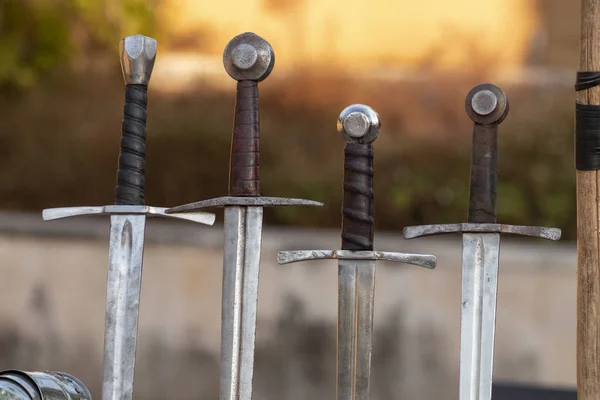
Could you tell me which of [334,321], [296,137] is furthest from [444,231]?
[296,137]

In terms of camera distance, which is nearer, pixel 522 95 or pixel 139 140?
pixel 139 140

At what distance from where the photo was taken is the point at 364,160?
4.97 feet

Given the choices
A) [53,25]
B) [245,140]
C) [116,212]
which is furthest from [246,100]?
[53,25]

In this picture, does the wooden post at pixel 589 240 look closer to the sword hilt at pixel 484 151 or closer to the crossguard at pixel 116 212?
the sword hilt at pixel 484 151

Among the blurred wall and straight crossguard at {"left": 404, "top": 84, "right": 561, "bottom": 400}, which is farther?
the blurred wall

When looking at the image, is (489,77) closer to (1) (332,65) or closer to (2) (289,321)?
(1) (332,65)

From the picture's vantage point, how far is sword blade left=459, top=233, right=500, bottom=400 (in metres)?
1.50

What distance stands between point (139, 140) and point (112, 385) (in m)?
0.42

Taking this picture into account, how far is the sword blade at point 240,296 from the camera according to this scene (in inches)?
59.1

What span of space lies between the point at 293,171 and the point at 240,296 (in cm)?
292

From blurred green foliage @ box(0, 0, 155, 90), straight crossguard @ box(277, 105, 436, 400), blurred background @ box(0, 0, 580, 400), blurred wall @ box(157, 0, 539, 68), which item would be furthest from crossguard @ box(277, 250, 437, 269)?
blurred green foliage @ box(0, 0, 155, 90)

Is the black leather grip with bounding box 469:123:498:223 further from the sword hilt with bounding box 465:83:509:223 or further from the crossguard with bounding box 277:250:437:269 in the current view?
the crossguard with bounding box 277:250:437:269

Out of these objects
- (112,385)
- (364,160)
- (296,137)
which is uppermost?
(296,137)

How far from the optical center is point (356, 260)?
1.50m
